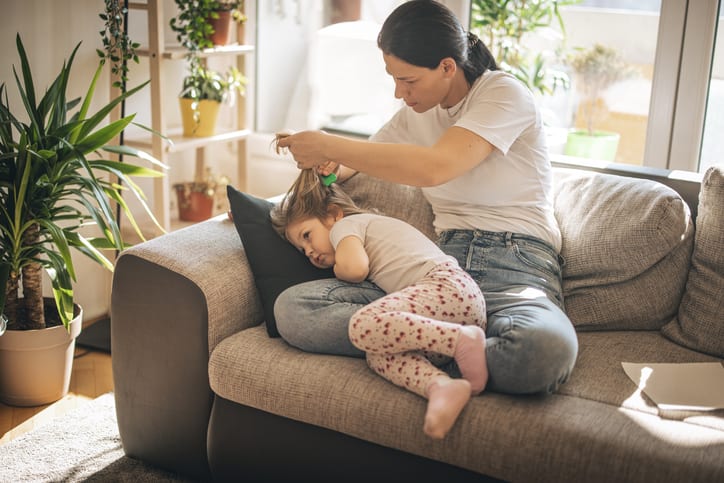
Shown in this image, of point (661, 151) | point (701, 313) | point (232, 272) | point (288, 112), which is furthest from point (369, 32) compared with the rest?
point (701, 313)

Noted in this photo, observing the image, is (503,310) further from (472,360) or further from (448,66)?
(448,66)

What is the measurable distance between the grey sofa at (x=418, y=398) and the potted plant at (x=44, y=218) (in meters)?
0.30

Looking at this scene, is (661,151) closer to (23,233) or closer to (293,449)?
(293,449)

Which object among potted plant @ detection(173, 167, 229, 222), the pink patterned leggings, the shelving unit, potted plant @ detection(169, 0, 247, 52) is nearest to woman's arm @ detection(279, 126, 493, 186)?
the pink patterned leggings

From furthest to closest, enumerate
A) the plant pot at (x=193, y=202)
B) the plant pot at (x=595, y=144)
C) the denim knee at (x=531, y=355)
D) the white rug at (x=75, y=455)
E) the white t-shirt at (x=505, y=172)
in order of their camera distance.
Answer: the plant pot at (x=193, y=202)
the plant pot at (x=595, y=144)
the white rug at (x=75, y=455)
the white t-shirt at (x=505, y=172)
the denim knee at (x=531, y=355)

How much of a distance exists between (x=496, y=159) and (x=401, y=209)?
38 cm

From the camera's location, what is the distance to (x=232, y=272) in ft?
6.63

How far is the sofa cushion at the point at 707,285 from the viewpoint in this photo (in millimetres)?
1934

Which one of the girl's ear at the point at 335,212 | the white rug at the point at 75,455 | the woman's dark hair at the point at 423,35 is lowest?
the white rug at the point at 75,455

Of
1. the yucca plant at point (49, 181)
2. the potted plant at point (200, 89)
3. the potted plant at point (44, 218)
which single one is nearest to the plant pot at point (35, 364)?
the potted plant at point (44, 218)

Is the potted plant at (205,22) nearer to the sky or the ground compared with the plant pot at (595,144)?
nearer to the sky

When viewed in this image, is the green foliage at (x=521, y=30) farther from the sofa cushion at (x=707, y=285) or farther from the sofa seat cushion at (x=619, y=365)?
the sofa seat cushion at (x=619, y=365)

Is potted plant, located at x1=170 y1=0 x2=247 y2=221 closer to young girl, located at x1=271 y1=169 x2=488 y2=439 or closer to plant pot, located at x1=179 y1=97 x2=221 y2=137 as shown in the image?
plant pot, located at x1=179 y1=97 x2=221 y2=137

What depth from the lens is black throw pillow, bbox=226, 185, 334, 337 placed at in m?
2.00
